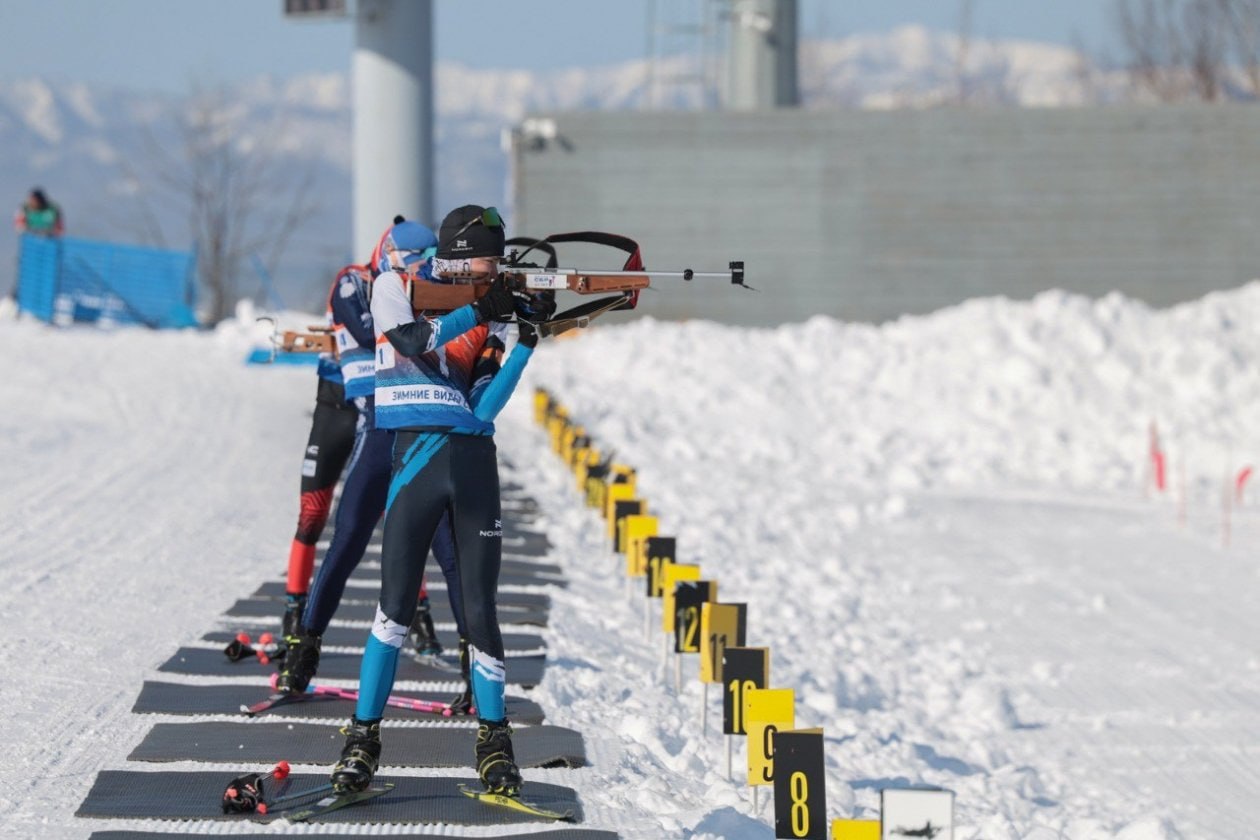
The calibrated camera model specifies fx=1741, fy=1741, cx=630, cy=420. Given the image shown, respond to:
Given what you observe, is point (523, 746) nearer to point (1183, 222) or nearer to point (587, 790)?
point (587, 790)

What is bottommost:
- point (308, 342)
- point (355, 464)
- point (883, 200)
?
point (355, 464)

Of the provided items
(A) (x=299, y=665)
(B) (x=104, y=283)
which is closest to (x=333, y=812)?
(A) (x=299, y=665)

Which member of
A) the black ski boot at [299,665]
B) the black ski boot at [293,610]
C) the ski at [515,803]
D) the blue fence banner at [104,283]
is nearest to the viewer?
the ski at [515,803]

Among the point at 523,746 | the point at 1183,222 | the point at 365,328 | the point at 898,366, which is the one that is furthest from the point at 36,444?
the point at 1183,222

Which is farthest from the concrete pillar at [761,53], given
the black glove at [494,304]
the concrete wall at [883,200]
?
the black glove at [494,304]

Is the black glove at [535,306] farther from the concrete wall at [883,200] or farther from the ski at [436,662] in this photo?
the concrete wall at [883,200]

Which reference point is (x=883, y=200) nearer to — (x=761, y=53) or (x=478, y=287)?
(x=761, y=53)

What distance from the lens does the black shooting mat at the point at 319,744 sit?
267 inches

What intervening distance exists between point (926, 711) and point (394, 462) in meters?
4.66

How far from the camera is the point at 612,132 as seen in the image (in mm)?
26297

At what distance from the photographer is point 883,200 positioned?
26219 millimetres

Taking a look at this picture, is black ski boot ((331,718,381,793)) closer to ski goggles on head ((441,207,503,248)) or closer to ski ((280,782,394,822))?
ski ((280,782,394,822))

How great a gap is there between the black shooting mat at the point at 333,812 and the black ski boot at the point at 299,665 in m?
1.08

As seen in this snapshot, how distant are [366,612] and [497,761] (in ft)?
13.7
